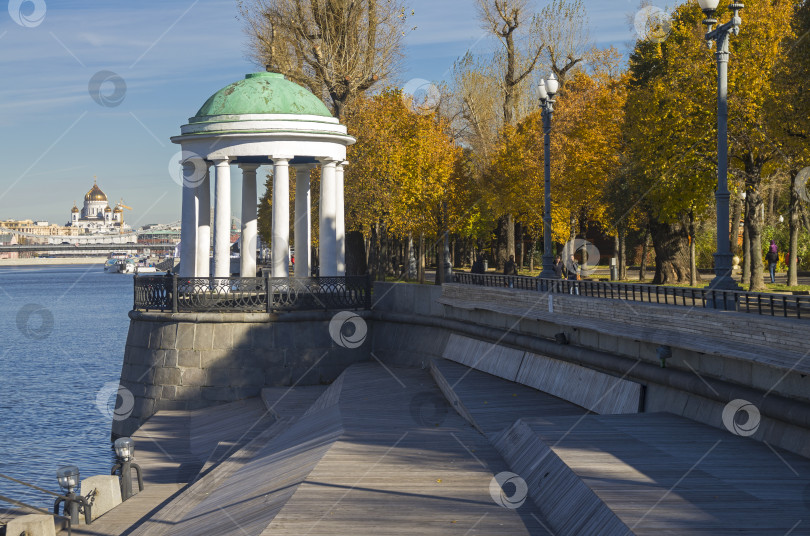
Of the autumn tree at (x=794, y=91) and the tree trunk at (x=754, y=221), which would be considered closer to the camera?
the autumn tree at (x=794, y=91)

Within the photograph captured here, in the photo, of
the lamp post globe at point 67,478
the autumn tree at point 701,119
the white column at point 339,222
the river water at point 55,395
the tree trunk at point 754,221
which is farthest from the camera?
the autumn tree at point 701,119

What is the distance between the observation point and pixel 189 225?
29094mm

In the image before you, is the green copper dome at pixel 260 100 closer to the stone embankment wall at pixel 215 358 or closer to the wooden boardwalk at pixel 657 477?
the stone embankment wall at pixel 215 358

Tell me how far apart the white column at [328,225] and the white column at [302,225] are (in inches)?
83.8

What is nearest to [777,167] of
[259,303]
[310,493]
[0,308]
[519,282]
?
[519,282]

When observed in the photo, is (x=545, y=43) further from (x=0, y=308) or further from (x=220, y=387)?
(x=0, y=308)

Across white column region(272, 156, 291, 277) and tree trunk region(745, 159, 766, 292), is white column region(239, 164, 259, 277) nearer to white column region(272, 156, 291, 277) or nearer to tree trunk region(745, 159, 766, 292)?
white column region(272, 156, 291, 277)

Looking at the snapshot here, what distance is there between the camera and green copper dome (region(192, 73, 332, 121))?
2856cm

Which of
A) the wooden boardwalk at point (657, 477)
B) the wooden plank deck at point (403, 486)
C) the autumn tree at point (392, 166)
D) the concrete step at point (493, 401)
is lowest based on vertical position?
the wooden plank deck at point (403, 486)

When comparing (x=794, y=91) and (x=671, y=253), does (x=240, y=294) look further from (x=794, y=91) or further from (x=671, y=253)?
(x=671, y=253)

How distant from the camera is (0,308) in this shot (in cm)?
10588

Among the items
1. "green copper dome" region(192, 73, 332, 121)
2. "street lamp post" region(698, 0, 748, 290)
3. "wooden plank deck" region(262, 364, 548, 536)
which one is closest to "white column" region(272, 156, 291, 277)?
"green copper dome" region(192, 73, 332, 121)

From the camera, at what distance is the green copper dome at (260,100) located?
2856 cm

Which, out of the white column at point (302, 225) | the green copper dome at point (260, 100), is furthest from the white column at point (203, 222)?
the white column at point (302, 225)
